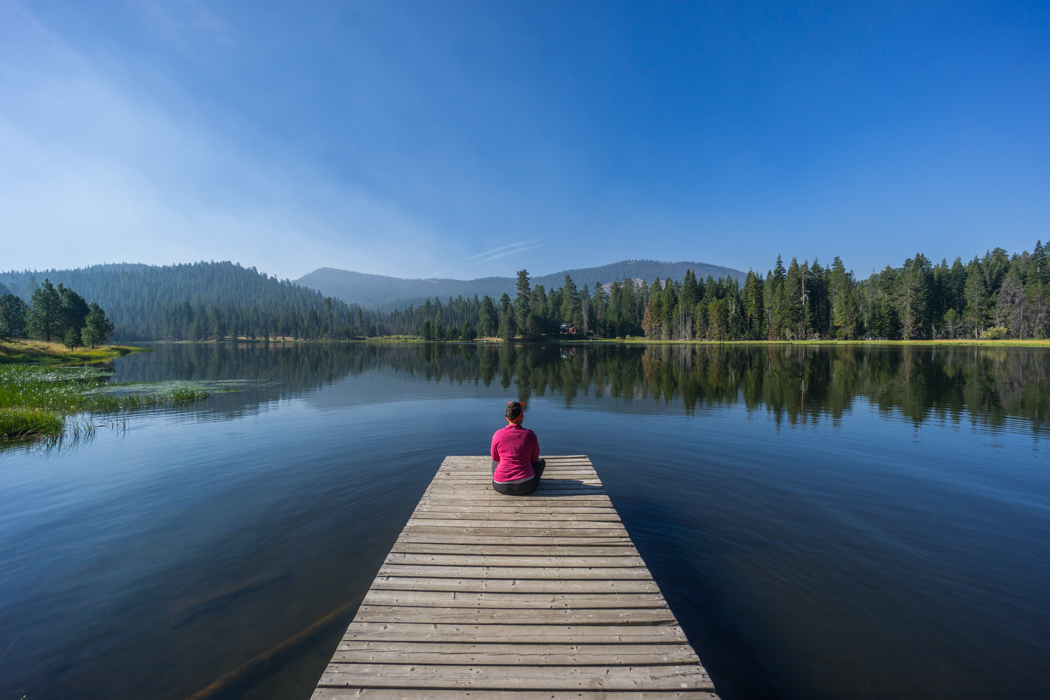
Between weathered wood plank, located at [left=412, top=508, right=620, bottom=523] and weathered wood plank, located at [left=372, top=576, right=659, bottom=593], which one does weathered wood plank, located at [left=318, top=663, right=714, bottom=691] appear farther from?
weathered wood plank, located at [left=412, top=508, right=620, bottom=523]

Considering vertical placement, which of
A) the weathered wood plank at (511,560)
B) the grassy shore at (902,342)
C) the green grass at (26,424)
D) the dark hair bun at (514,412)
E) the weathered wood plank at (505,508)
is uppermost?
the grassy shore at (902,342)

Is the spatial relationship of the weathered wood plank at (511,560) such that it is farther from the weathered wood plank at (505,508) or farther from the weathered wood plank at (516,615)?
the weathered wood plank at (505,508)

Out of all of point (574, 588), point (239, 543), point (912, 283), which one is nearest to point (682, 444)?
point (574, 588)

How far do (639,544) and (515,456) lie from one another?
3500mm

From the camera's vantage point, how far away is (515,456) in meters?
8.52

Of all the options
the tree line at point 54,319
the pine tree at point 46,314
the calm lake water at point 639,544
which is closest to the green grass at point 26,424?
the calm lake water at point 639,544

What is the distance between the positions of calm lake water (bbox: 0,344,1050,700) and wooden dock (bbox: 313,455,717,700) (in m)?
1.86

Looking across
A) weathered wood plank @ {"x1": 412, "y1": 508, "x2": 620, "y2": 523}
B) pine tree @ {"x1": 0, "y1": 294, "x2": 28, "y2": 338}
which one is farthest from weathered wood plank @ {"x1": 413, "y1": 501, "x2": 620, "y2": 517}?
pine tree @ {"x1": 0, "y1": 294, "x2": 28, "y2": 338}

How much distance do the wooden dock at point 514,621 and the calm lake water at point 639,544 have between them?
6.11 feet

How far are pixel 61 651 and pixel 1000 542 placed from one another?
1721 cm

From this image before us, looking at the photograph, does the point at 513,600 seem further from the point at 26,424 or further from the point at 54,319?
the point at 54,319

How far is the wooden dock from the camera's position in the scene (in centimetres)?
389

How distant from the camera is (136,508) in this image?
440 inches

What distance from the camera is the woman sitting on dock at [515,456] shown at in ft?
27.7
